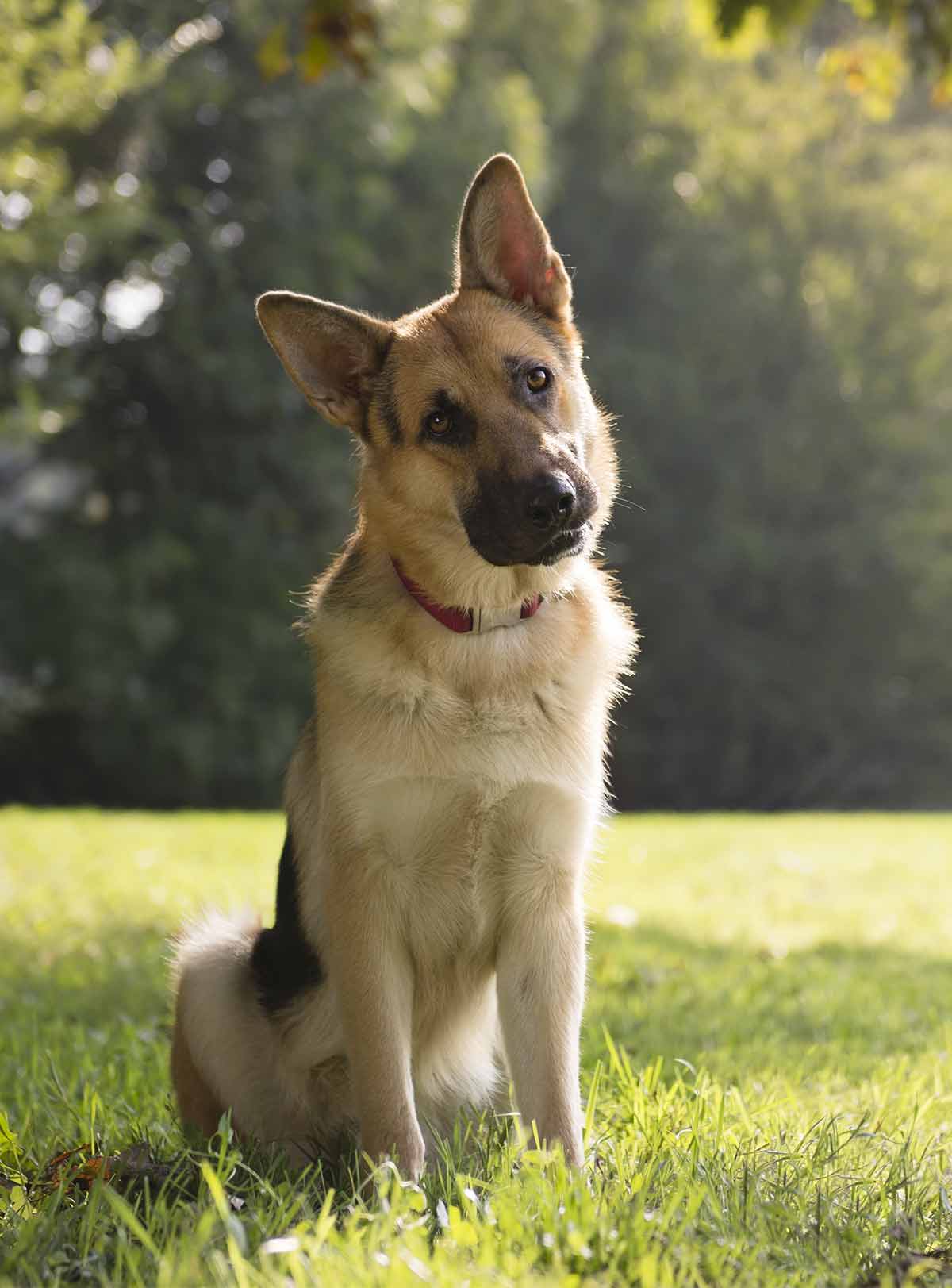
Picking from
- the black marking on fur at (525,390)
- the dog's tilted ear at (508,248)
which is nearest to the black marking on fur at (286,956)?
the black marking on fur at (525,390)

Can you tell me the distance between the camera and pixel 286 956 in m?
3.92

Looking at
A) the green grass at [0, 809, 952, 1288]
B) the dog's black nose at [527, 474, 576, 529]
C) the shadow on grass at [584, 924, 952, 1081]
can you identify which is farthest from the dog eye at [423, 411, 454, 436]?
the shadow on grass at [584, 924, 952, 1081]

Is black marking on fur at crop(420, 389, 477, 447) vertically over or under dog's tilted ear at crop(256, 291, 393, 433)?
under

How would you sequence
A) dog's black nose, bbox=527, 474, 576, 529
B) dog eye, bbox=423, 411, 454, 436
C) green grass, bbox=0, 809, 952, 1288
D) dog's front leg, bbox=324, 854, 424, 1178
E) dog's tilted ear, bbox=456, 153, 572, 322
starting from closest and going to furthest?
green grass, bbox=0, 809, 952, 1288 < dog's front leg, bbox=324, 854, 424, 1178 < dog's black nose, bbox=527, 474, 576, 529 < dog eye, bbox=423, 411, 454, 436 < dog's tilted ear, bbox=456, 153, 572, 322

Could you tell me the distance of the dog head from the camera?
362cm

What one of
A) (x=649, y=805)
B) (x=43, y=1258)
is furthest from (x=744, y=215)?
(x=43, y=1258)

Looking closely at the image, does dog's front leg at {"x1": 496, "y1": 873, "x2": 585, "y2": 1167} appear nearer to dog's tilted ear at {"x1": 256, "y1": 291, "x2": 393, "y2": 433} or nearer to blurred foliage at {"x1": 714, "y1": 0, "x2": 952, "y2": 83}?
dog's tilted ear at {"x1": 256, "y1": 291, "x2": 393, "y2": 433}

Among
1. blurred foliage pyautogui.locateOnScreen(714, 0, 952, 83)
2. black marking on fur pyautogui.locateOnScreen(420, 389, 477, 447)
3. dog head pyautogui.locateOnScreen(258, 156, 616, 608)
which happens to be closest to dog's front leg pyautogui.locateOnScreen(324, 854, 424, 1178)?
dog head pyautogui.locateOnScreen(258, 156, 616, 608)

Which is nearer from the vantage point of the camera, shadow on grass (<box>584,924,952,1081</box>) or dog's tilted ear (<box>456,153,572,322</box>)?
dog's tilted ear (<box>456,153,572,322</box>)

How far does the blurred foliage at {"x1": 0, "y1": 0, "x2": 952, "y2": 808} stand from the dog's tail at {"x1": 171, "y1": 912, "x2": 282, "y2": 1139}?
7963 mm

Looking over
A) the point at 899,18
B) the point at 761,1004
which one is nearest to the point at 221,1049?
the point at 761,1004

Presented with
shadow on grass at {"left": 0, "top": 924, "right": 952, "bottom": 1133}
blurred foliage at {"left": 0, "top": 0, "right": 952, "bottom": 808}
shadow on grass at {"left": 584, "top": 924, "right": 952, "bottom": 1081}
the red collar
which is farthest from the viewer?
blurred foliage at {"left": 0, "top": 0, "right": 952, "bottom": 808}

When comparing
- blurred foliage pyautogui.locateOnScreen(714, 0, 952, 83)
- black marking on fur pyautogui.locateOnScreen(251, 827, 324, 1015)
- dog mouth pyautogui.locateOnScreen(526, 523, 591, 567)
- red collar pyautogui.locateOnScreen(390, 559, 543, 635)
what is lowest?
black marking on fur pyautogui.locateOnScreen(251, 827, 324, 1015)

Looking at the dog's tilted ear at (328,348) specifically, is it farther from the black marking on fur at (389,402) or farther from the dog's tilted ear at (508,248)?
the dog's tilted ear at (508,248)
